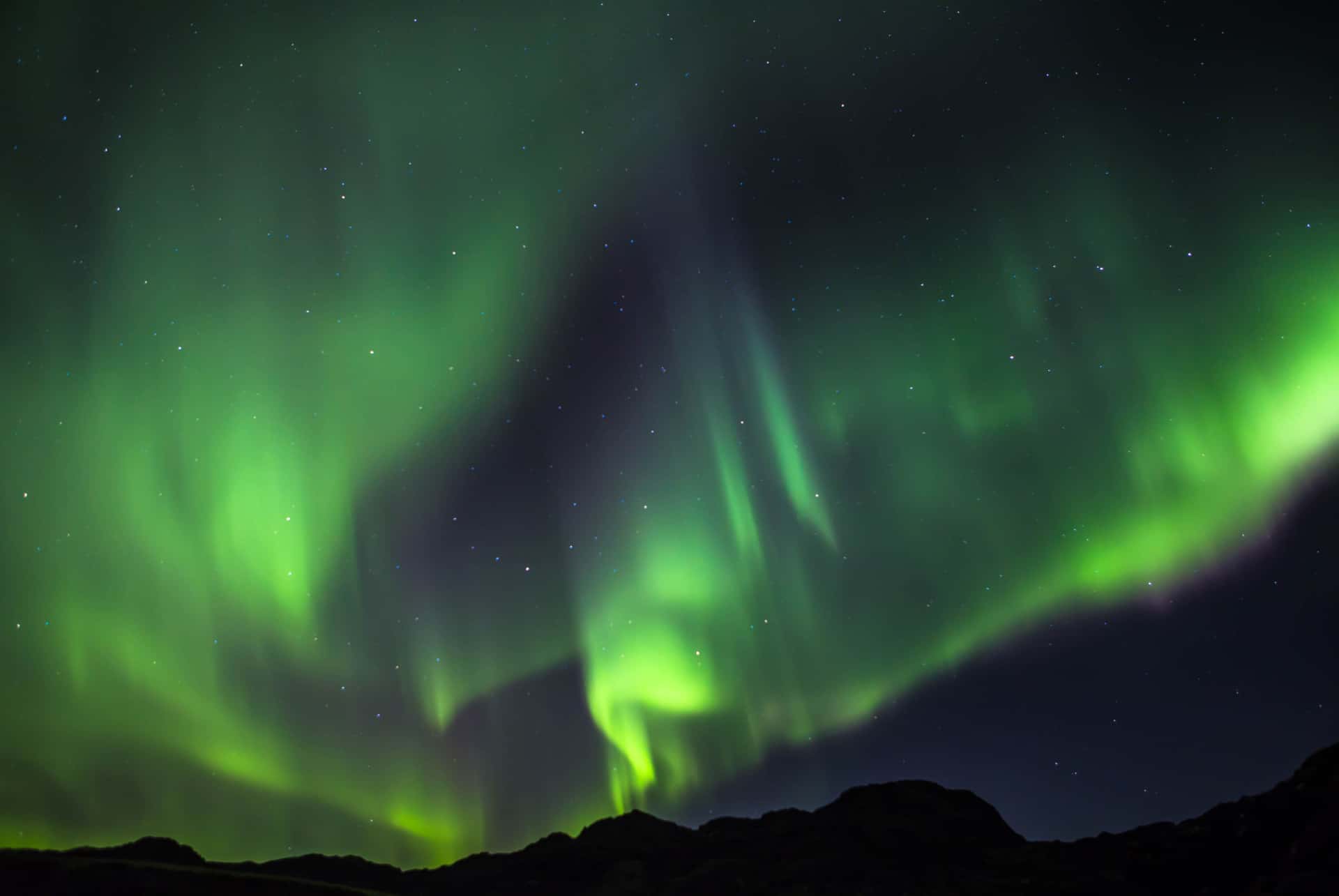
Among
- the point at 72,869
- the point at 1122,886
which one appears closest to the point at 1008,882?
the point at 1122,886

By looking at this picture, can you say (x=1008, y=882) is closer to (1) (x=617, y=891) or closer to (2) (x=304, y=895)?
(1) (x=617, y=891)

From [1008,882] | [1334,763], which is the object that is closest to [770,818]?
[1008,882]

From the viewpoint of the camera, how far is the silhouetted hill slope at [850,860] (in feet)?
130

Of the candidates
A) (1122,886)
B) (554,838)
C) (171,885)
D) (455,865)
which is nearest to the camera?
(171,885)

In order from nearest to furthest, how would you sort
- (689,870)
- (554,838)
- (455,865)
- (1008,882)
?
1. (1008,882)
2. (689,870)
3. (455,865)
4. (554,838)

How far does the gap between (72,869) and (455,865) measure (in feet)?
92.6

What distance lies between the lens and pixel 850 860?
187 ft

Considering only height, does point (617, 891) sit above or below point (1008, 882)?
above

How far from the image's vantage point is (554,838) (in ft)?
232

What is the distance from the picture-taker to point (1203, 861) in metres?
44.8

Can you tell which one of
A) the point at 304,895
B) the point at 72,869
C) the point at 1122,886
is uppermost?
the point at 72,869

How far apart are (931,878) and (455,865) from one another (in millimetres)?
32854

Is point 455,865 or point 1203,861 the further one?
point 455,865

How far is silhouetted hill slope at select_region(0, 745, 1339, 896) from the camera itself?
130 feet
